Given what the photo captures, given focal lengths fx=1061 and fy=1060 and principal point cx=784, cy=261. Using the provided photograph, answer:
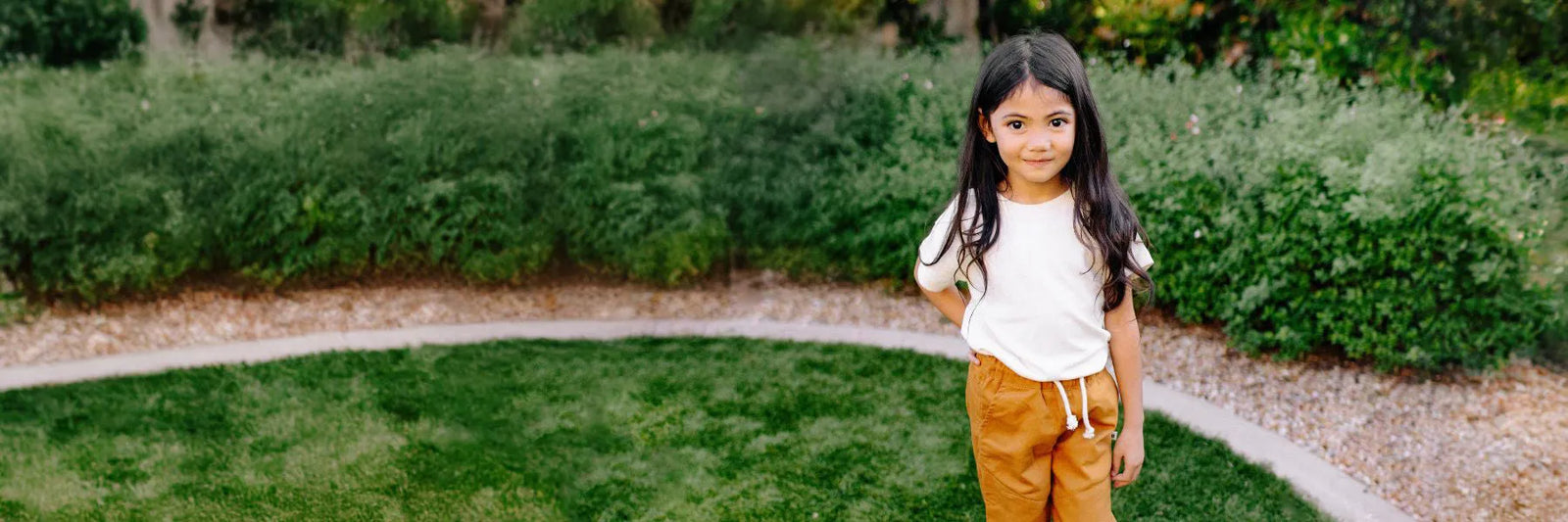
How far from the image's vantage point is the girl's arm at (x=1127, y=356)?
2057 millimetres

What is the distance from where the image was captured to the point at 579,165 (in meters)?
5.80

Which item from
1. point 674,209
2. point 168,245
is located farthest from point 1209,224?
point 168,245

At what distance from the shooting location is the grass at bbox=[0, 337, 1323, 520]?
10.9 ft

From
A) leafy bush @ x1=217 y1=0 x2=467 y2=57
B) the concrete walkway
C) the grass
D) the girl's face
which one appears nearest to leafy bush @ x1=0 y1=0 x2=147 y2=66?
leafy bush @ x1=217 y1=0 x2=467 y2=57

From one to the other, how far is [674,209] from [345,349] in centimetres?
185

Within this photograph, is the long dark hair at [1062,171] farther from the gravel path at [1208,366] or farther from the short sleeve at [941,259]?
the gravel path at [1208,366]

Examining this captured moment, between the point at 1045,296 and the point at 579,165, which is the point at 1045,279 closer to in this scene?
the point at 1045,296

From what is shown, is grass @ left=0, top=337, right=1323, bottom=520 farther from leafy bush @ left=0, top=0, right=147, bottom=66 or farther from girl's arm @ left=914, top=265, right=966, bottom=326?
leafy bush @ left=0, top=0, right=147, bottom=66

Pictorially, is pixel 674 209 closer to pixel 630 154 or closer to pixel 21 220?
pixel 630 154

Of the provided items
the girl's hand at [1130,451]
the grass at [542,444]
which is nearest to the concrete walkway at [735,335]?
the grass at [542,444]

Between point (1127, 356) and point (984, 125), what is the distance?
53 cm

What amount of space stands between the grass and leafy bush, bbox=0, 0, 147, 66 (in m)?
3.48

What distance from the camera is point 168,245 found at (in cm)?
548

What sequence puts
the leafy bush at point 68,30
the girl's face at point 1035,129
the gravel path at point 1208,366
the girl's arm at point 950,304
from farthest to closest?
1. the leafy bush at point 68,30
2. the gravel path at point 1208,366
3. the girl's arm at point 950,304
4. the girl's face at point 1035,129
